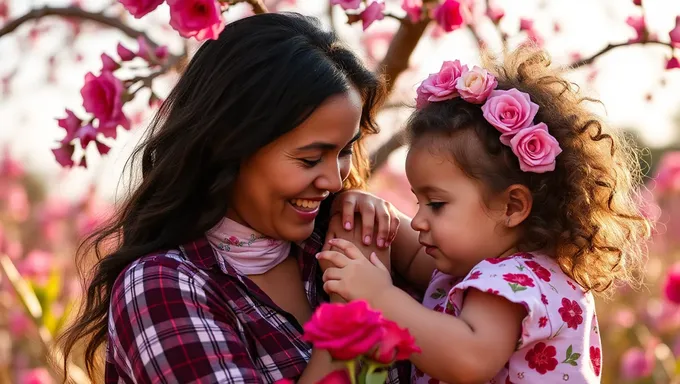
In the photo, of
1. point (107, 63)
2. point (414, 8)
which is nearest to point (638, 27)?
point (414, 8)

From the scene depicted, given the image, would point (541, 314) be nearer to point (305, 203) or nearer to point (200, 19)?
point (305, 203)

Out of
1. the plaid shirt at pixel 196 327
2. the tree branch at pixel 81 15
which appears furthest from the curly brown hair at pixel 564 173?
the tree branch at pixel 81 15

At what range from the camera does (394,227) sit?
2.26 meters

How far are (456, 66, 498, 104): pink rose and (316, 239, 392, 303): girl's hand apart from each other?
1.46 feet

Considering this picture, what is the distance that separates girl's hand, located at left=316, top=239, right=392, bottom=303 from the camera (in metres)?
1.87

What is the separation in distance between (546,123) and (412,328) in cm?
59

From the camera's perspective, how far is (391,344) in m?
1.41

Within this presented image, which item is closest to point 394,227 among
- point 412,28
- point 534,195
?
point 534,195

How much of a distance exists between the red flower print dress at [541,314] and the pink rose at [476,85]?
0.35m

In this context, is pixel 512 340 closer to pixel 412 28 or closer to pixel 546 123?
pixel 546 123

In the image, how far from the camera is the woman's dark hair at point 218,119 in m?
2.05

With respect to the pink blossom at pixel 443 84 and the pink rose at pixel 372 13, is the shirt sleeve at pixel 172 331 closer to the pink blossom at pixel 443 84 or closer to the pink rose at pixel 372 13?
the pink blossom at pixel 443 84

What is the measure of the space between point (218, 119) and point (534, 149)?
2.15 feet

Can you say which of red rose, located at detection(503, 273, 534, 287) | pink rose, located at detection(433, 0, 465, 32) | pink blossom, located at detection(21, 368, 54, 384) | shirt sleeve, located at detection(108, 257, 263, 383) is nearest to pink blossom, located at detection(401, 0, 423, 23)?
pink rose, located at detection(433, 0, 465, 32)
